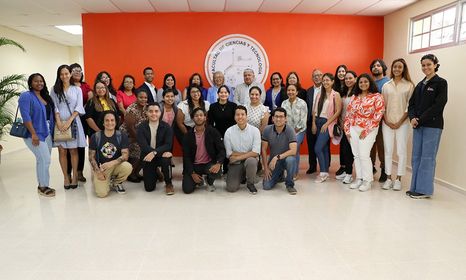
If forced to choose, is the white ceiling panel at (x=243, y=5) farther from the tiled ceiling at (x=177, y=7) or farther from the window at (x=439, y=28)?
the window at (x=439, y=28)

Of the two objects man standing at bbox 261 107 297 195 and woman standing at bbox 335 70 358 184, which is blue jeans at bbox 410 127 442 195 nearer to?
woman standing at bbox 335 70 358 184

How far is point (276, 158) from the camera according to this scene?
4.07 m

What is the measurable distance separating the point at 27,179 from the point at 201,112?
2815 millimetres

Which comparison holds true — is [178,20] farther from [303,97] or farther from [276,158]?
[276,158]

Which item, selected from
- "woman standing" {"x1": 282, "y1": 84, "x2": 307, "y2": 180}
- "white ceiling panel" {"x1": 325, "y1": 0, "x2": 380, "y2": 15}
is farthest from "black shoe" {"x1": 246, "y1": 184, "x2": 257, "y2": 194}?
"white ceiling panel" {"x1": 325, "y1": 0, "x2": 380, "y2": 15}

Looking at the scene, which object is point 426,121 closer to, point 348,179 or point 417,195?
point 417,195

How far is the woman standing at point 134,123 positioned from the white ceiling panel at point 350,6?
3241 millimetres

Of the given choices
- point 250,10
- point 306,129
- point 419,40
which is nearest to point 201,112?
point 306,129

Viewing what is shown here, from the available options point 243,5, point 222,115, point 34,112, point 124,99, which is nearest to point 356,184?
point 222,115

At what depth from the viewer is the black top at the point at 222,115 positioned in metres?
4.52

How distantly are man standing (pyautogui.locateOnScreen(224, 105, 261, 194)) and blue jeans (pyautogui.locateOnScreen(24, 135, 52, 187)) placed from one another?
204 cm

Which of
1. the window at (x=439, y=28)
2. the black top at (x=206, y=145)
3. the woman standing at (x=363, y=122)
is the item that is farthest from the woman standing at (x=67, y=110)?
the window at (x=439, y=28)

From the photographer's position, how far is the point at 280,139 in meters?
4.14

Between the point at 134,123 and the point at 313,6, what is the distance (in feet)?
10.8
